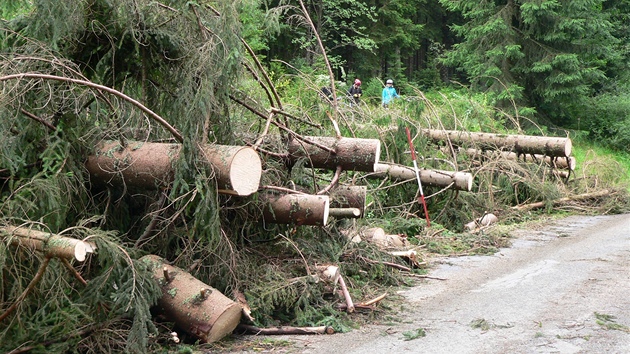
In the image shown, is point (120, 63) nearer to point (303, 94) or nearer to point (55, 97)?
point (55, 97)

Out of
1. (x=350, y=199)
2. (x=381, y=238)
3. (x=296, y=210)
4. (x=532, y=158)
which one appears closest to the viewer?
(x=296, y=210)

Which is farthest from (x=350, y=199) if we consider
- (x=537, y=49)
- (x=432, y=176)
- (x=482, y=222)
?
(x=537, y=49)

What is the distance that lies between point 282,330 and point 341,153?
7.77ft

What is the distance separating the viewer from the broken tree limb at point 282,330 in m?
6.02

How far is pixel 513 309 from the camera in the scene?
677cm

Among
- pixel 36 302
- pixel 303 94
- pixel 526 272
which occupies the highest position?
pixel 303 94

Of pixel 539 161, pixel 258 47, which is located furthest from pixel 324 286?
pixel 258 47

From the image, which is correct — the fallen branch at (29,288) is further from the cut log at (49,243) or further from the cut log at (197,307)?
the cut log at (197,307)

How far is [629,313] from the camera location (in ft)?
21.7

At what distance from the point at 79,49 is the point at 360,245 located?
11.7ft

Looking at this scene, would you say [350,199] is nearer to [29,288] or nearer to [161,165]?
[161,165]

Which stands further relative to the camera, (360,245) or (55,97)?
(360,245)

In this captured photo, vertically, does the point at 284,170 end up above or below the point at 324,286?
above

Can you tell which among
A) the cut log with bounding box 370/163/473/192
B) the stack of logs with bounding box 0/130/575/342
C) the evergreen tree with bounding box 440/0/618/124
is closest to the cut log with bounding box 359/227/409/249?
the stack of logs with bounding box 0/130/575/342
